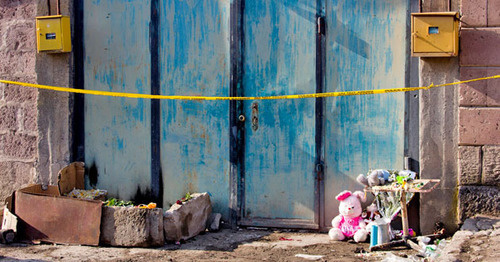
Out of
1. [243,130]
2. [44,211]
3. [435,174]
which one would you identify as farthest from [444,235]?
[44,211]

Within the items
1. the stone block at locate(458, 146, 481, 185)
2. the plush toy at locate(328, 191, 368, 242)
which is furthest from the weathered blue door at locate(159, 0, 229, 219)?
the stone block at locate(458, 146, 481, 185)

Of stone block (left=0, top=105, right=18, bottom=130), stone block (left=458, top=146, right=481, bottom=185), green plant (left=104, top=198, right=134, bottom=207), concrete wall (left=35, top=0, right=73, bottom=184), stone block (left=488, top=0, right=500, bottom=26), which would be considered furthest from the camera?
stone block (left=0, top=105, right=18, bottom=130)

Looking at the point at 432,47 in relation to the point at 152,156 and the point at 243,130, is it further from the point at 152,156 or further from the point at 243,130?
the point at 152,156

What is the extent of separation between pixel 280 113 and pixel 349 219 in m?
1.18

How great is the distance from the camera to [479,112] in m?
5.73

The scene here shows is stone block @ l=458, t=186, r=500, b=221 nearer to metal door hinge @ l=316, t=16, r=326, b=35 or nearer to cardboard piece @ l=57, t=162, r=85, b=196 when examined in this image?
metal door hinge @ l=316, t=16, r=326, b=35

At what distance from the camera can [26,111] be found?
274 inches

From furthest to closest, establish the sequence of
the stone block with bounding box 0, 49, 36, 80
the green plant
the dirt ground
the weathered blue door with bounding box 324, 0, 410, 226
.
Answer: the stone block with bounding box 0, 49, 36, 80 < the green plant < the weathered blue door with bounding box 324, 0, 410, 226 < the dirt ground

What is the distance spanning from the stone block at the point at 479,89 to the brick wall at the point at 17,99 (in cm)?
418

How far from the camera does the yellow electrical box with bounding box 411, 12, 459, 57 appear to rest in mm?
5578

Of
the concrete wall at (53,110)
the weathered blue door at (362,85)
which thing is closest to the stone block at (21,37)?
the concrete wall at (53,110)

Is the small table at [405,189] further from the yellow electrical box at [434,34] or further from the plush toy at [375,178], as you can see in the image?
the yellow electrical box at [434,34]

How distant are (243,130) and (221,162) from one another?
1.26ft

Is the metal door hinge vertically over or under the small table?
over
